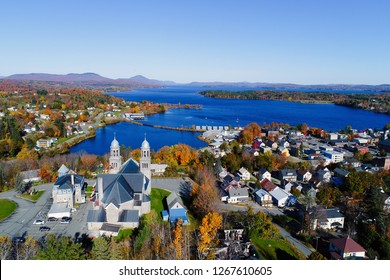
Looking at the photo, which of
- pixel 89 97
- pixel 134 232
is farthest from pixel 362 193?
pixel 89 97

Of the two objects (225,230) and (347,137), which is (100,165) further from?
(347,137)

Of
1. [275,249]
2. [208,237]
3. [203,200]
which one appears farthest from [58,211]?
[275,249]

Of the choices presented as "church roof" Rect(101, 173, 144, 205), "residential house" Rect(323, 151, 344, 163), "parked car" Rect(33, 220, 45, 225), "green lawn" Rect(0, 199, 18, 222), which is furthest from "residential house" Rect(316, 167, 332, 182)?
"green lawn" Rect(0, 199, 18, 222)

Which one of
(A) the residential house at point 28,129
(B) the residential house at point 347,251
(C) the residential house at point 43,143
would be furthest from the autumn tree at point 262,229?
(A) the residential house at point 28,129

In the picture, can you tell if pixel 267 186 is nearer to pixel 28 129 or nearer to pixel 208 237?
pixel 208 237

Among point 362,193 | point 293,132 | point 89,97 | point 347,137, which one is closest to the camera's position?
point 362,193

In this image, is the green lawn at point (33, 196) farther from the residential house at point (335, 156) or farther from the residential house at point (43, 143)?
the residential house at point (335, 156)
